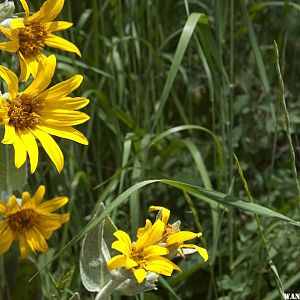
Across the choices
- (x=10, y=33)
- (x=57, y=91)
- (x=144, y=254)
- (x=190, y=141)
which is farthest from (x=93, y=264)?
(x=190, y=141)

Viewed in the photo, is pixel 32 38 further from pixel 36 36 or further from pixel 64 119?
pixel 64 119

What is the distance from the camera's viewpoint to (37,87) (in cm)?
106

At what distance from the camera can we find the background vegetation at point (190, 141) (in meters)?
1.39

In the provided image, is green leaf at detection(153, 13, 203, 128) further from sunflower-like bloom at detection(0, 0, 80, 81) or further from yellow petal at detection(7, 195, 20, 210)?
yellow petal at detection(7, 195, 20, 210)

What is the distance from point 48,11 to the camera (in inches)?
42.8

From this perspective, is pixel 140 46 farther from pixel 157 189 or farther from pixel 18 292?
pixel 18 292

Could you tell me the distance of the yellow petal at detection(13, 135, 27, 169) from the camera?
0.94 m

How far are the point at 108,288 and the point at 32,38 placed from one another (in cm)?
41

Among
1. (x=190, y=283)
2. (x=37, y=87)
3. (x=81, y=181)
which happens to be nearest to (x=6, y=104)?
(x=37, y=87)

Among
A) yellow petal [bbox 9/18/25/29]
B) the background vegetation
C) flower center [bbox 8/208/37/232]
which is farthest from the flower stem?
yellow petal [bbox 9/18/25/29]

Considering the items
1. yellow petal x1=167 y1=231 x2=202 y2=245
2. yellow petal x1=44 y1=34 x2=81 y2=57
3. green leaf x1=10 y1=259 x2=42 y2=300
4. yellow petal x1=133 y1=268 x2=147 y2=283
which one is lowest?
green leaf x1=10 y1=259 x2=42 y2=300

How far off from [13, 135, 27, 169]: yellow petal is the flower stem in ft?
0.76

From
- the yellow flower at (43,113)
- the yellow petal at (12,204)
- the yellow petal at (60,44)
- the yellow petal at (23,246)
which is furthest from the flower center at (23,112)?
the yellow petal at (23,246)

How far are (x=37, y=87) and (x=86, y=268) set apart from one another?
0.97 ft
